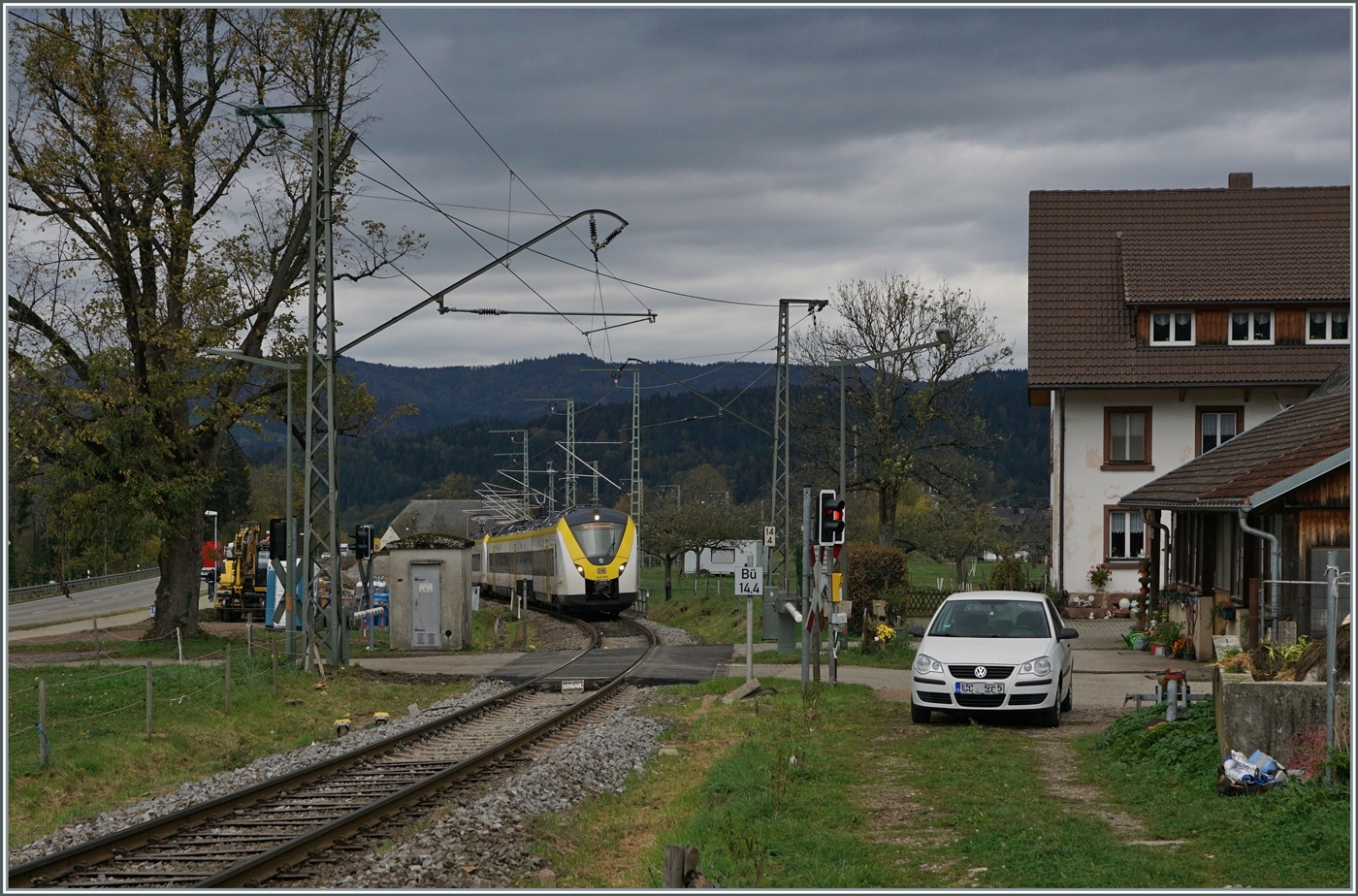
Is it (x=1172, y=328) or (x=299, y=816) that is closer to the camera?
(x=299, y=816)

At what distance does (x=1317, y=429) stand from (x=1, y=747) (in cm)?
Result: 2067

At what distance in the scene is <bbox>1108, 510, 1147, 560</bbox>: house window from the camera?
4016 cm

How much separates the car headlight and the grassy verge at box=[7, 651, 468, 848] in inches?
318

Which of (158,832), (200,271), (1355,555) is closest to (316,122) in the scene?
(200,271)

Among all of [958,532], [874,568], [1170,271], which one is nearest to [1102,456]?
[1170,271]

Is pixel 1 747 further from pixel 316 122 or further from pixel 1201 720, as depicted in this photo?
pixel 316 122

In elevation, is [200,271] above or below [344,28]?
below

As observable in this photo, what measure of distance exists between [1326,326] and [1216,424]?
4.17m

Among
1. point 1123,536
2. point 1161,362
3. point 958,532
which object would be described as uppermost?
point 1161,362

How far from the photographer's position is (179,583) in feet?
110

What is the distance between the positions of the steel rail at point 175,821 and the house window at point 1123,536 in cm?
2704

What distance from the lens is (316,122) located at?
23.9 m

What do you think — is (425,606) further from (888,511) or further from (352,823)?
(352,823)

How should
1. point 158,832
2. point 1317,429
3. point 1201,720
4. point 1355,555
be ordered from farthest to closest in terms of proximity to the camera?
point 1317,429
point 1201,720
point 158,832
point 1355,555
